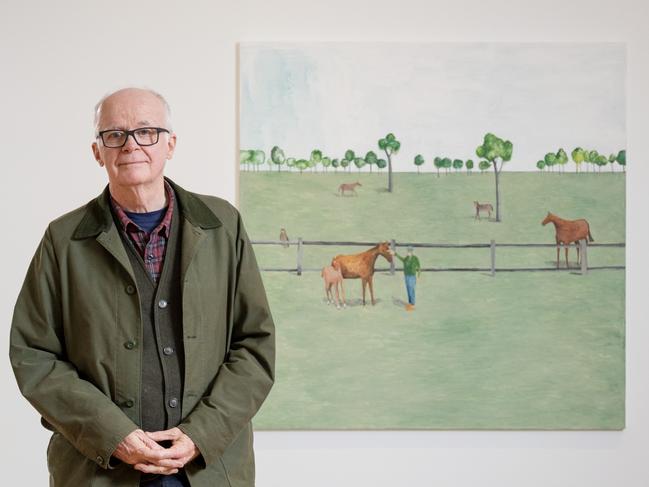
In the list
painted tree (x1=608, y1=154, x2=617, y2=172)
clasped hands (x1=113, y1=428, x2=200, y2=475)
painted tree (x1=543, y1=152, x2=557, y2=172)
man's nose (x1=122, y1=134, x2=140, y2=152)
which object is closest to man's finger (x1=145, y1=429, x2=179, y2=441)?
clasped hands (x1=113, y1=428, x2=200, y2=475)

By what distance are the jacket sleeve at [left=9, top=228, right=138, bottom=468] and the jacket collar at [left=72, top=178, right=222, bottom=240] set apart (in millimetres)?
83

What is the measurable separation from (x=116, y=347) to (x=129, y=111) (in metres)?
0.50

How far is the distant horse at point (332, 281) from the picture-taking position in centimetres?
343

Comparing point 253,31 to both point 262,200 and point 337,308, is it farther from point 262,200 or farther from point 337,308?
point 337,308

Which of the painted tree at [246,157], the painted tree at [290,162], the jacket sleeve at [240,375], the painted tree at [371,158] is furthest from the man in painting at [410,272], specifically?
the jacket sleeve at [240,375]

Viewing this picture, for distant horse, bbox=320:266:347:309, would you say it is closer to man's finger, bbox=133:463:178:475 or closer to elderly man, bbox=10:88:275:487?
elderly man, bbox=10:88:275:487

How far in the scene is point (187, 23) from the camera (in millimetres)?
3443

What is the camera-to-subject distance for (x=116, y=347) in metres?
1.95

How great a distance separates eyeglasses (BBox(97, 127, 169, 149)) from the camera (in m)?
1.98

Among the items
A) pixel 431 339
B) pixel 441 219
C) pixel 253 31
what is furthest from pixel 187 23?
pixel 431 339

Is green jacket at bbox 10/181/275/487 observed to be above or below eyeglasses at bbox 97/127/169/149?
below

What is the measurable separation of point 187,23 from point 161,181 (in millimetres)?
1548

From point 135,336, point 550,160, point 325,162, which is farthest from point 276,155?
point 135,336

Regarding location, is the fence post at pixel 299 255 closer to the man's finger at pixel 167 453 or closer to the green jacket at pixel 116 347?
the green jacket at pixel 116 347
